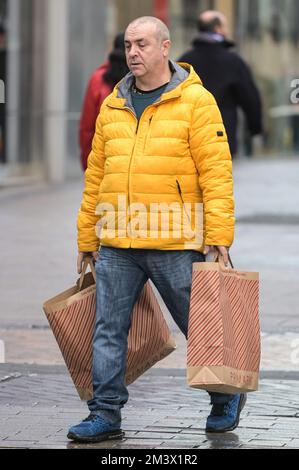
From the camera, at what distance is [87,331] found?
20.6ft

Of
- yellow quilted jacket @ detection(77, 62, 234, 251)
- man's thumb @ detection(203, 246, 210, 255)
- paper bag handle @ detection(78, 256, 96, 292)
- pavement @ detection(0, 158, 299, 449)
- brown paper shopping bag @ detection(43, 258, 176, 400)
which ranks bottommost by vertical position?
pavement @ detection(0, 158, 299, 449)

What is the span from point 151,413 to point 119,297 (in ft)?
2.64

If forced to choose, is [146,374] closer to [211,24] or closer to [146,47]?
[146,47]

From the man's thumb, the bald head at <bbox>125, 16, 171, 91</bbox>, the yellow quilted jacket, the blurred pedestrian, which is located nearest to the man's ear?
the bald head at <bbox>125, 16, 171, 91</bbox>

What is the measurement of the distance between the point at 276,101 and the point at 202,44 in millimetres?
30274

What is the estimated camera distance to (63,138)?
22.0 metres

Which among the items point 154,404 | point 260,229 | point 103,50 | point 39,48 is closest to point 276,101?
point 103,50

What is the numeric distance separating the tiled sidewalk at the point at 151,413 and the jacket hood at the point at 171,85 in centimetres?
144

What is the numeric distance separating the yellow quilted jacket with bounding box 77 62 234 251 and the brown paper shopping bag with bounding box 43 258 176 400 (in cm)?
31

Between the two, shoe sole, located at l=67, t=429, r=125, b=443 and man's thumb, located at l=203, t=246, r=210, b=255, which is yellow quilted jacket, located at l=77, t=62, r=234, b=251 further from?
shoe sole, located at l=67, t=429, r=125, b=443

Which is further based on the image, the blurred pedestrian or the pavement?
the blurred pedestrian

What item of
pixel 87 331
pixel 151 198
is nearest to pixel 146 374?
pixel 87 331

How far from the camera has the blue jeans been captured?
20.0 ft
